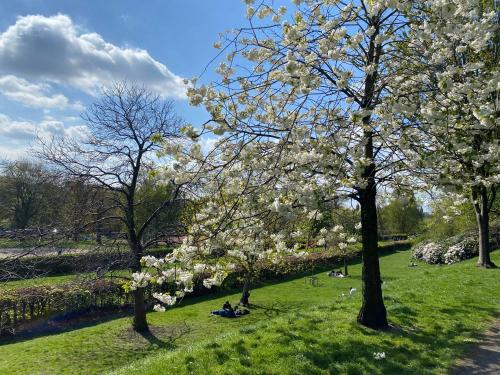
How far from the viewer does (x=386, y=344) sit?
8.27m

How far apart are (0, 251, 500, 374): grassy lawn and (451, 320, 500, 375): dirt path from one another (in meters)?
0.22

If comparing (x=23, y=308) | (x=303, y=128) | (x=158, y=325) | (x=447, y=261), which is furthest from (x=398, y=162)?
(x=447, y=261)

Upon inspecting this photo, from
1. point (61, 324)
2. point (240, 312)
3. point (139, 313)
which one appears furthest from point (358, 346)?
point (61, 324)

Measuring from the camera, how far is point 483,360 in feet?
24.1

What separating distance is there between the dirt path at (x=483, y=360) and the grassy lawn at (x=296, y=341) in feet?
0.71

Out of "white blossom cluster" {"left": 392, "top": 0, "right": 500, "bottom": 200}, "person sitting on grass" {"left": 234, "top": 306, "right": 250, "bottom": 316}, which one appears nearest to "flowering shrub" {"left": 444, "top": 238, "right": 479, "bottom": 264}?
"person sitting on grass" {"left": 234, "top": 306, "right": 250, "bottom": 316}

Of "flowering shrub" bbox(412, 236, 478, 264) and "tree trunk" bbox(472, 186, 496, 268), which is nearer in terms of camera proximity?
"tree trunk" bbox(472, 186, 496, 268)

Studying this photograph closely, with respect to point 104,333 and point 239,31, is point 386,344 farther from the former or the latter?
point 104,333

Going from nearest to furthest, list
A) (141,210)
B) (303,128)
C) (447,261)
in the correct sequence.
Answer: (303,128) → (141,210) → (447,261)

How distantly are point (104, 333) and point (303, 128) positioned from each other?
12.4 metres

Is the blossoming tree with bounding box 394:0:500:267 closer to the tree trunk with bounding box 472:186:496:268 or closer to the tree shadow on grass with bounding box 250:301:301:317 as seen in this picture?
the tree shadow on grass with bounding box 250:301:301:317

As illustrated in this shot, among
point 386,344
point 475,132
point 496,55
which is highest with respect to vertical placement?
point 496,55

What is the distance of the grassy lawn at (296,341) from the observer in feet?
25.0

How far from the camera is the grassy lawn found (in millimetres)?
7617
